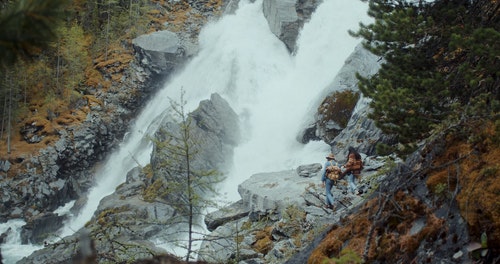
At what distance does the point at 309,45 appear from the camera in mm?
32688

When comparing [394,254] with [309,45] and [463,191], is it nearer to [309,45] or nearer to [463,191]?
[463,191]

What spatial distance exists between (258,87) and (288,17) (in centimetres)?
785

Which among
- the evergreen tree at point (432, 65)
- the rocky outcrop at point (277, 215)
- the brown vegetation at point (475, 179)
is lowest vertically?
the rocky outcrop at point (277, 215)

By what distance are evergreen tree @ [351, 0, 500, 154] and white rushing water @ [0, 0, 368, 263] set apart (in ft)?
44.6

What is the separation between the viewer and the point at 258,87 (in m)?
31.0

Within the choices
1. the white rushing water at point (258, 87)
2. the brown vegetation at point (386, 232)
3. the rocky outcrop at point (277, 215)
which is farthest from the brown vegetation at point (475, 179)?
the white rushing water at point (258, 87)

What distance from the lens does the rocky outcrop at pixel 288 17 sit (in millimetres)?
34500

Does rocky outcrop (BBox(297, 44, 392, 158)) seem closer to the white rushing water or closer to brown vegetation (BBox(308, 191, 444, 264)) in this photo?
the white rushing water

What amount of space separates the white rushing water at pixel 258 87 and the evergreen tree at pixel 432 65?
13583 millimetres

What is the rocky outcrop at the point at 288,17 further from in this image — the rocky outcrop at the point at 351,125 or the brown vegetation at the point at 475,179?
the brown vegetation at the point at 475,179

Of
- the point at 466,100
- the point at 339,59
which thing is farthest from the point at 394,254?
the point at 339,59

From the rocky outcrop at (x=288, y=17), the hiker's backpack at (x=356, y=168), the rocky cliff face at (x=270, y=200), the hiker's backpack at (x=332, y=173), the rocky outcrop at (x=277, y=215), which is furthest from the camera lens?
the rocky outcrop at (x=288, y=17)

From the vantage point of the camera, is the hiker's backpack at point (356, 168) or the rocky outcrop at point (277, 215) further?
the hiker's backpack at point (356, 168)

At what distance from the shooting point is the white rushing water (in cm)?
2472
